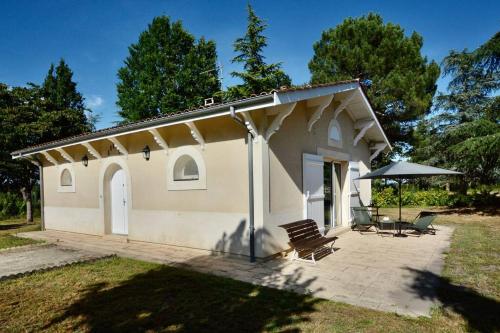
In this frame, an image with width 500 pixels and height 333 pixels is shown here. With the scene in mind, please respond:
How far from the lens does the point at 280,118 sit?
6.12 metres

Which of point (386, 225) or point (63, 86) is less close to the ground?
point (63, 86)

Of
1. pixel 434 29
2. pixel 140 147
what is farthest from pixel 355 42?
pixel 140 147

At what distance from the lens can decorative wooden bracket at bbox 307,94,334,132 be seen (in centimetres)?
762

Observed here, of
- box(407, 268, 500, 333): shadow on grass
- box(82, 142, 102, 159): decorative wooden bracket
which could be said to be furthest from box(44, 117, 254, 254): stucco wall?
box(407, 268, 500, 333): shadow on grass

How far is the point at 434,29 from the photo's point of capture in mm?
12086

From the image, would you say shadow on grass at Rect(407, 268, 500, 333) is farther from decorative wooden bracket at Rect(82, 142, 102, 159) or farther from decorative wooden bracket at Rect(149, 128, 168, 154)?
decorative wooden bracket at Rect(82, 142, 102, 159)

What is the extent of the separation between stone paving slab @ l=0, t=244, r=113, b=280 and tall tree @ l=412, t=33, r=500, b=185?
15299 mm

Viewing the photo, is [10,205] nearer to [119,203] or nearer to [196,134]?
[119,203]

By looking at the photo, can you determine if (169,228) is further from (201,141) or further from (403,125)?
(403,125)

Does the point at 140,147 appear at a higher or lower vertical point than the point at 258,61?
lower

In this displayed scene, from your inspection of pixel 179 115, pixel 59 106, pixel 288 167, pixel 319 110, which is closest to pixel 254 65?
pixel 59 106

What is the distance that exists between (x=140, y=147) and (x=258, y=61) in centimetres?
1798

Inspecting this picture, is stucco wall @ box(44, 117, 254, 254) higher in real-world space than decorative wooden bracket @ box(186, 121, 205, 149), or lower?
lower

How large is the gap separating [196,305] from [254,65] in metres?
22.5
